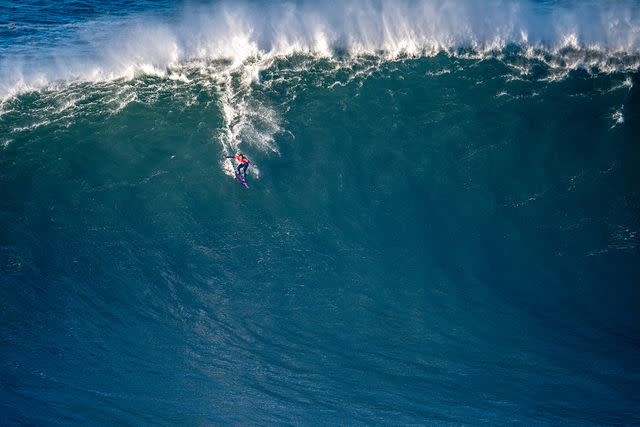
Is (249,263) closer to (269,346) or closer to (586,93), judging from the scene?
(269,346)

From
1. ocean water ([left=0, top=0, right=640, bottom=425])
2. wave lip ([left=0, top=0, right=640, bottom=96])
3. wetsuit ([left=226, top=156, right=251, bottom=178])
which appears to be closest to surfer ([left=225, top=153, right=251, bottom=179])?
wetsuit ([left=226, top=156, right=251, bottom=178])

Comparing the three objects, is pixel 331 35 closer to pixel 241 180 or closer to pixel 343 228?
pixel 241 180

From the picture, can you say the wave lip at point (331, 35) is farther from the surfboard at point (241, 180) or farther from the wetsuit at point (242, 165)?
the surfboard at point (241, 180)

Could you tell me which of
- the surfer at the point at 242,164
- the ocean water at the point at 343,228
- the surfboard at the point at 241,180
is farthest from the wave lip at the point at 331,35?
the surfboard at the point at 241,180

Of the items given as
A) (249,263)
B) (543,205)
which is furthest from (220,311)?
(543,205)

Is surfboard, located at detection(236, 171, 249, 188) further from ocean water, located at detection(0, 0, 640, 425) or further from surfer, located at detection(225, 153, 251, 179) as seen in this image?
ocean water, located at detection(0, 0, 640, 425)

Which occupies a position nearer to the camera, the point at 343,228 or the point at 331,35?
the point at 343,228

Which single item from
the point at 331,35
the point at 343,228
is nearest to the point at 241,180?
the point at 343,228
